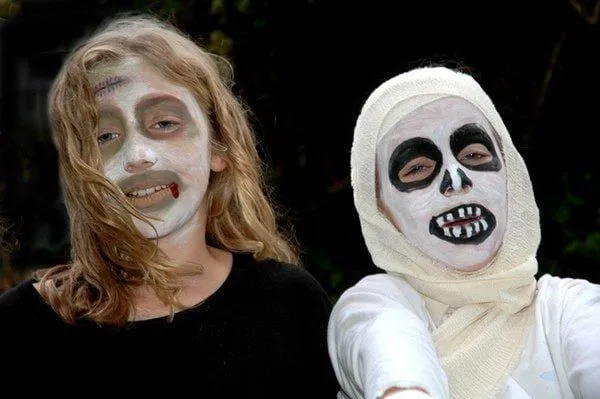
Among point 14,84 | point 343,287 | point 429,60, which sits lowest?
point 343,287

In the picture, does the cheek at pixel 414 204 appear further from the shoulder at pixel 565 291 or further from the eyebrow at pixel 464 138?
the shoulder at pixel 565 291

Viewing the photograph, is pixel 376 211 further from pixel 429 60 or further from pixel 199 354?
pixel 429 60

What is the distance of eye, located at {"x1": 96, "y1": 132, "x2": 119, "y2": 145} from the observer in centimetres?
242

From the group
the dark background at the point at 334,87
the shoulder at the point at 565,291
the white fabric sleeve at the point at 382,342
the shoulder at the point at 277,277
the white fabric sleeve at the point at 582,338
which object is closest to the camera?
the white fabric sleeve at the point at 382,342

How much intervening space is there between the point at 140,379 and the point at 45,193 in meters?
1.88

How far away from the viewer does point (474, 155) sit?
2283mm

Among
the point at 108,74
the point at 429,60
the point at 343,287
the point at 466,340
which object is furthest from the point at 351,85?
the point at 466,340

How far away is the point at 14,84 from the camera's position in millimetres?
3781

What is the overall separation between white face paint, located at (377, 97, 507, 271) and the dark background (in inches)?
51.3

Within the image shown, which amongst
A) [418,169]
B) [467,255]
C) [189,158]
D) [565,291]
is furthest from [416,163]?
[189,158]

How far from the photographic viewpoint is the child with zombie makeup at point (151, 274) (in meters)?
2.28

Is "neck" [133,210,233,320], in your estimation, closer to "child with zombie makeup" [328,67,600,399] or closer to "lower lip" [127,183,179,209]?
"lower lip" [127,183,179,209]

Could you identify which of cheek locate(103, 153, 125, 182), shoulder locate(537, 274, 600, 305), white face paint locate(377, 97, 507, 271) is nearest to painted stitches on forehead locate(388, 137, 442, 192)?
white face paint locate(377, 97, 507, 271)

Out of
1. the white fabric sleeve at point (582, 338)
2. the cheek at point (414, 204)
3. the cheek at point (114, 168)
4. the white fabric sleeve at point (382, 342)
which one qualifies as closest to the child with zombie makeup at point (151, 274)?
the cheek at point (114, 168)
